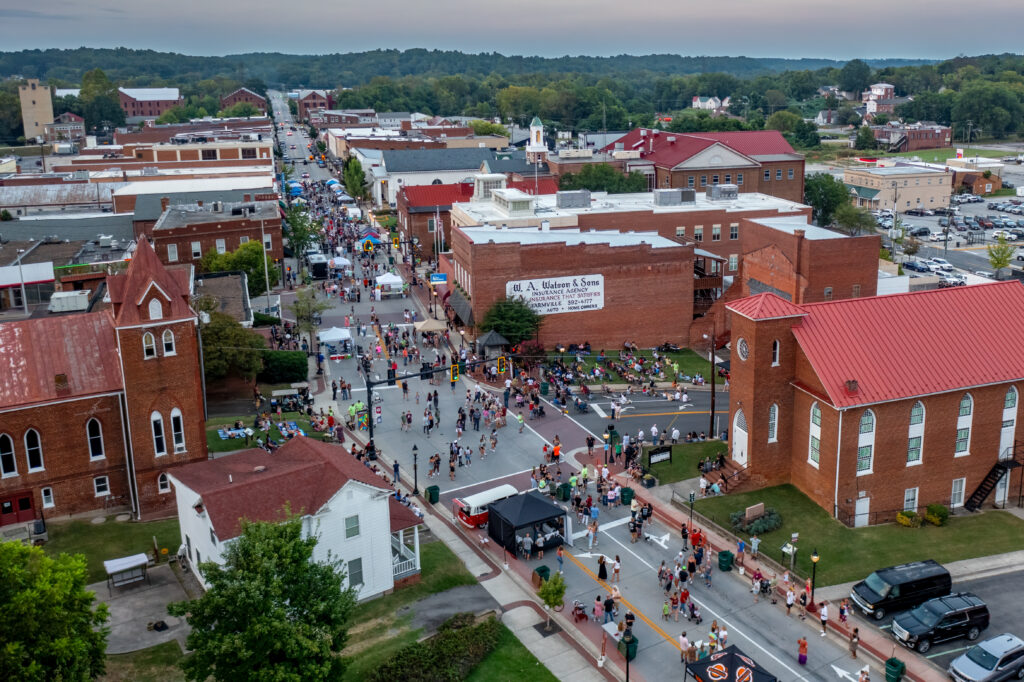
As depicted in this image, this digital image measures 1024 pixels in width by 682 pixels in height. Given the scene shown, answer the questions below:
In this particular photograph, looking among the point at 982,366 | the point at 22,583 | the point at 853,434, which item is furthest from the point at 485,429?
the point at 22,583

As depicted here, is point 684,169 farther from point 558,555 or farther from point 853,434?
point 558,555

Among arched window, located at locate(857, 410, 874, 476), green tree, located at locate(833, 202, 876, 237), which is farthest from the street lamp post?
green tree, located at locate(833, 202, 876, 237)

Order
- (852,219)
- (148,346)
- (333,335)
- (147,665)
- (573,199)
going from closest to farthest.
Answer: (147,665)
(148,346)
(333,335)
(573,199)
(852,219)

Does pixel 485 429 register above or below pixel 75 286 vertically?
below

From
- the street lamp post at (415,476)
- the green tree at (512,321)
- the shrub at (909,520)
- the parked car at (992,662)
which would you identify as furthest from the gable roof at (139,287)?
the parked car at (992,662)

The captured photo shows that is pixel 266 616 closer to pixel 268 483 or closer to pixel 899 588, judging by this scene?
pixel 268 483

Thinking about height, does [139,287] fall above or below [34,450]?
above

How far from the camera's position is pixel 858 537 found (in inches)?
1454

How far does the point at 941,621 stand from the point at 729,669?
8.15 metres

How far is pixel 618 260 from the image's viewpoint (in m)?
64.4

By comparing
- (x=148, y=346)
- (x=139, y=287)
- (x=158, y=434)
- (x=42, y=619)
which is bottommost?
(x=158, y=434)

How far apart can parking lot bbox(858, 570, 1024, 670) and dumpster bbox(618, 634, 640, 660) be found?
8.48 metres

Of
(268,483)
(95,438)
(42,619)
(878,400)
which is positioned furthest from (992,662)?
(95,438)

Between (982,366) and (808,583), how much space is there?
14.5 metres
